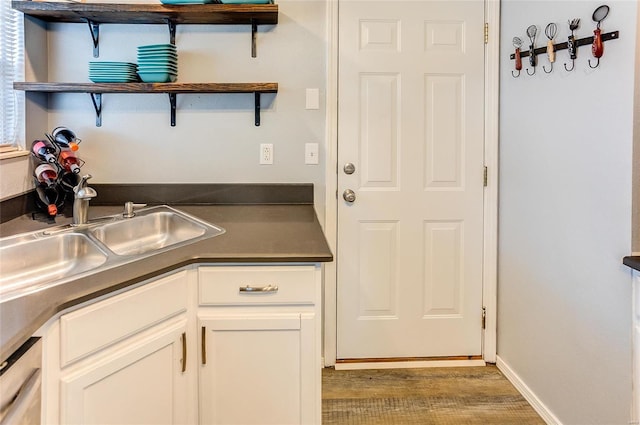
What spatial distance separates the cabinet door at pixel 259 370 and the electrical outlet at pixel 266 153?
3.37ft

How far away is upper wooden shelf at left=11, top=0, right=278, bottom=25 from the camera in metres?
1.90

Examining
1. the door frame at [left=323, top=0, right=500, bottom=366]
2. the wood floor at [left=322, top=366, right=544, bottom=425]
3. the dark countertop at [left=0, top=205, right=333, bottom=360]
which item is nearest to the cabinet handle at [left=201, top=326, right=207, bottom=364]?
the dark countertop at [left=0, top=205, right=333, bottom=360]

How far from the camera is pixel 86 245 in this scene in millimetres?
1579

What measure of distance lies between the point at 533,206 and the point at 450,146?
527mm

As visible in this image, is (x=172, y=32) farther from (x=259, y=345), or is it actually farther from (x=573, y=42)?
(x=573, y=42)

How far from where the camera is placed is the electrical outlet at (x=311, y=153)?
227 cm

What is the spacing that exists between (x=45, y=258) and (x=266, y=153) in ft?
3.56

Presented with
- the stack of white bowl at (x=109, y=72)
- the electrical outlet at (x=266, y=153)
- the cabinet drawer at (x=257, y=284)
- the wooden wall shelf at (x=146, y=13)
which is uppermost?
the wooden wall shelf at (x=146, y=13)

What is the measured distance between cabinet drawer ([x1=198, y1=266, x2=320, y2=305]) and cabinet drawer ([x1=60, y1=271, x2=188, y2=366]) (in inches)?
3.1

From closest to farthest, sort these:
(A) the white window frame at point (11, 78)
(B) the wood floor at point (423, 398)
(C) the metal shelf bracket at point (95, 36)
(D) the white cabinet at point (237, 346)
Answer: (D) the white cabinet at point (237, 346)
(A) the white window frame at point (11, 78)
(B) the wood floor at point (423, 398)
(C) the metal shelf bracket at point (95, 36)

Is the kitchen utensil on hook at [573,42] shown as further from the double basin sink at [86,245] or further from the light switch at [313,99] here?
the double basin sink at [86,245]

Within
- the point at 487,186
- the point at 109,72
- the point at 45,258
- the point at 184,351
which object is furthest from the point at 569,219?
the point at 109,72

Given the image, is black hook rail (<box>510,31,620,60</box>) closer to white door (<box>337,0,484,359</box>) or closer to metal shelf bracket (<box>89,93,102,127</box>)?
white door (<box>337,0,484,359</box>)

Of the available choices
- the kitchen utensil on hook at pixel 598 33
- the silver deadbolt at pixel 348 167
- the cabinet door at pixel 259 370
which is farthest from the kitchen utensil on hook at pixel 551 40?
the cabinet door at pixel 259 370
